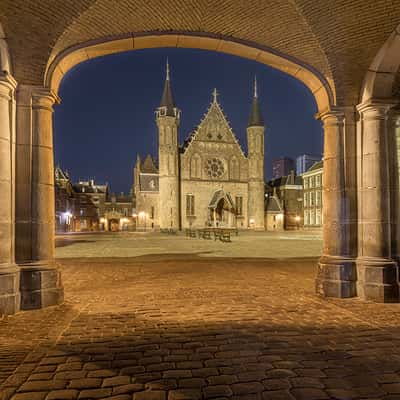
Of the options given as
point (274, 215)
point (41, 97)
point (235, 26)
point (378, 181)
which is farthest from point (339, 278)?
point (274, 215)

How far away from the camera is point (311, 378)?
124 inches

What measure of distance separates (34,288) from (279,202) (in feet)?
187

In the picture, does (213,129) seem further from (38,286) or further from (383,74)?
(38,286)

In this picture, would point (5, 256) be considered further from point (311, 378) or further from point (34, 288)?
point (311, 378)

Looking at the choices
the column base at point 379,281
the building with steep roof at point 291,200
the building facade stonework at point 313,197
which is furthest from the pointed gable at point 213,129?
the column base at point 379,281

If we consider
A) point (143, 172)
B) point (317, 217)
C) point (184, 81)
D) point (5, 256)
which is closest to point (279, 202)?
point (317, 217)

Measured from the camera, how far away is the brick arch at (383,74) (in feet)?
19.8

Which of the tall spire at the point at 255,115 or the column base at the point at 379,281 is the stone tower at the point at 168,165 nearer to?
the tall spire at the point at 255,115

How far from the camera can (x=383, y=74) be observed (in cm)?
630

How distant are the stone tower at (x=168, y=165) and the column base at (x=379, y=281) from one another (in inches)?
1614

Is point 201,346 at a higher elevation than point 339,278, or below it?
below

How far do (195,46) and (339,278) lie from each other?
5.77m

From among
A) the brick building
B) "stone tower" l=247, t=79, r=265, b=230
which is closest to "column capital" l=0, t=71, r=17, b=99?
"stone tower" l=247, t=79, r=265, b=230

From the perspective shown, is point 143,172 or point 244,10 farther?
point 143,172
